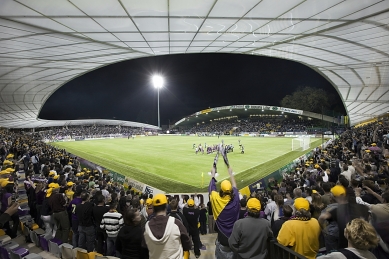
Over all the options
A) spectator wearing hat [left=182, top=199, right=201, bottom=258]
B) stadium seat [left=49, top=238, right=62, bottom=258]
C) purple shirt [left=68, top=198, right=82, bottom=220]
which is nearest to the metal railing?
spectator wearing hat [left=182, top=199, right=201, bottom=258]

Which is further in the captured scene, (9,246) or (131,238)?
(9,246)

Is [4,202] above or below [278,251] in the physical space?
below

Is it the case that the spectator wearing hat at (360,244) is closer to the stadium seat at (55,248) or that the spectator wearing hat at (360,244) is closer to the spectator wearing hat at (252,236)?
the spectator wearing hat at (252,236)

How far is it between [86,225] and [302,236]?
4.25 m

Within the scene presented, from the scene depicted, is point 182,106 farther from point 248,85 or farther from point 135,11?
point 135,11

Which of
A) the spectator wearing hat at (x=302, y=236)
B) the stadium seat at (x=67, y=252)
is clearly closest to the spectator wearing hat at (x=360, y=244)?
the spectator wearing hat at (x=302, y=236)

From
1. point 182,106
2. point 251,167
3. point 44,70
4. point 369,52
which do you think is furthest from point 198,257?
point 182,106

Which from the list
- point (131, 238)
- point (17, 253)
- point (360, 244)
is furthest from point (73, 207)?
point (360, 244)

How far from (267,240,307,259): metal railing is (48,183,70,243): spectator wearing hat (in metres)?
4.73

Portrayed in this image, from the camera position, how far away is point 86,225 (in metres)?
4.87

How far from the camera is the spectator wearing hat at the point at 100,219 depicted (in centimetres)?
464

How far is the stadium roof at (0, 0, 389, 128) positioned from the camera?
5.98 metres

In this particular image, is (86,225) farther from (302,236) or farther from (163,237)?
(302,236)

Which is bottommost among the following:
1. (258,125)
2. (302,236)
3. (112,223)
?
(112,223)
